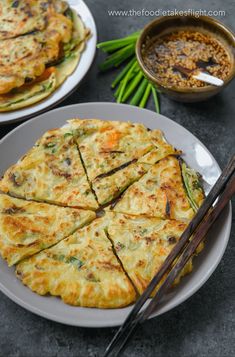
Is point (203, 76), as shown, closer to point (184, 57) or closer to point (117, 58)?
point (184, 57)

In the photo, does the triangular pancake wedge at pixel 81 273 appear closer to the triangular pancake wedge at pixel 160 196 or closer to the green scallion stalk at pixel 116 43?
the triangular pancake wedge at pixel 160 196

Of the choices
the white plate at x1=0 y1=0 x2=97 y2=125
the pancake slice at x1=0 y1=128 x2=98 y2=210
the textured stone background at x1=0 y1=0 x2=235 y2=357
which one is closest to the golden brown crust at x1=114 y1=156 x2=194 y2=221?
the pancake slice at x1=0 y1=128 x2=98 y2=210

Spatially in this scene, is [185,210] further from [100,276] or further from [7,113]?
[7,113]

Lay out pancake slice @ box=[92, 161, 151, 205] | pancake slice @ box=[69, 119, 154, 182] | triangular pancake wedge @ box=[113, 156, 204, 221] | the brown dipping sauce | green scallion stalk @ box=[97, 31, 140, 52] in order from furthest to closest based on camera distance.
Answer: green scallion stalk @ box=[97, 31, 140, 52] < the brown dipping sauce < pancake slice @ box=[69, 119, 154, 182] < pancake slice @ box=[92, 161, 151, 205] < triangular pancake wedge @ box=[113, 156, 204, 221]

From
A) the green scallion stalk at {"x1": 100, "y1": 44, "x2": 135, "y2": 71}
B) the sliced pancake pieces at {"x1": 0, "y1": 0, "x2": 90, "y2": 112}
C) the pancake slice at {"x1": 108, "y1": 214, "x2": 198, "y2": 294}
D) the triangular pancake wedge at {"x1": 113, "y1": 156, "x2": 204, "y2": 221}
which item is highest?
the sliced pancake pieces at {"x1": 0, "y1": 0, "x2": 90, "y2": 112}

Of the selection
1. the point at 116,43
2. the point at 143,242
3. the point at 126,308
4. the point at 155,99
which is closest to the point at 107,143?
the point at 143,242

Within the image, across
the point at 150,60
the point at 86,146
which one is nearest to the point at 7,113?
the point at 86,146

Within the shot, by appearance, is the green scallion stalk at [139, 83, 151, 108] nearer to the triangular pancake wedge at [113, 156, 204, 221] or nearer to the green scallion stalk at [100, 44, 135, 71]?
the green scallion stalk at [100, 44, 135, 71]
